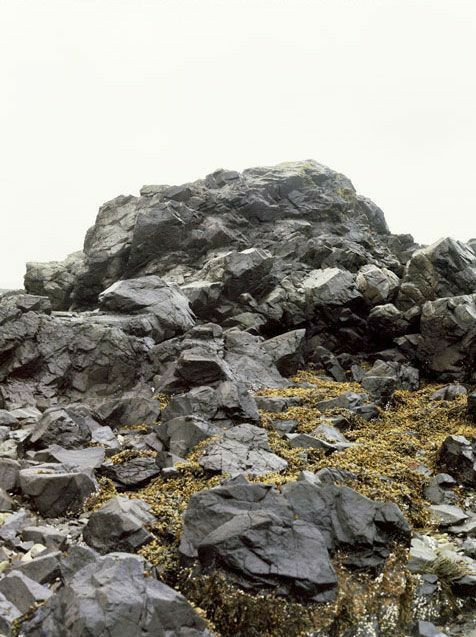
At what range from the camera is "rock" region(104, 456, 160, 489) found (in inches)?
546

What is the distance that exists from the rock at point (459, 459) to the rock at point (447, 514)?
7.66ft

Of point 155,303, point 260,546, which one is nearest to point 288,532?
point 260,546

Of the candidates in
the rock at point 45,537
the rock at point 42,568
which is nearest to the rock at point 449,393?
the rock at point 45,537

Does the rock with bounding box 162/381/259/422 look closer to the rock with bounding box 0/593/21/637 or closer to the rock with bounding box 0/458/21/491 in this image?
the rock with bounding box 0/458/21/491

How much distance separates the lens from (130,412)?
66.1ft

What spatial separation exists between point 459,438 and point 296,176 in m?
42.9

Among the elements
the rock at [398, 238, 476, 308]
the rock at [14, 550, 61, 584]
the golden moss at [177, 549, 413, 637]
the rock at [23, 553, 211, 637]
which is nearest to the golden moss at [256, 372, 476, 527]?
the golden moss at [177, 549, 413, 637]

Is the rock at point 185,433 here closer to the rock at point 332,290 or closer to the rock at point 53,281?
the rock at point 332,290

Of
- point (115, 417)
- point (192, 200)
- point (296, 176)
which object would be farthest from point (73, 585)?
point (296, 176)

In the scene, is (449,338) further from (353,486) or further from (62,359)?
(62,359)

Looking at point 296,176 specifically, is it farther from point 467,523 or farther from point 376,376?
point 467,523

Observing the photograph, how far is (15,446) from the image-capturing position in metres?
16.7

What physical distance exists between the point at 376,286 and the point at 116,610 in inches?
1311

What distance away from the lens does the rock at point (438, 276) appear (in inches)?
1436
